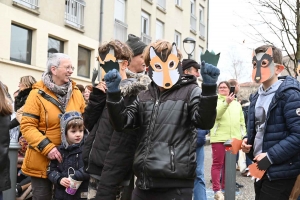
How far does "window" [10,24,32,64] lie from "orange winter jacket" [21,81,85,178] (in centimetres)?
973

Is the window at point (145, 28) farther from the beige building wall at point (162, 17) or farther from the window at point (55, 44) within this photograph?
the window at point (55, 44)

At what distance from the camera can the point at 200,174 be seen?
5703 mm

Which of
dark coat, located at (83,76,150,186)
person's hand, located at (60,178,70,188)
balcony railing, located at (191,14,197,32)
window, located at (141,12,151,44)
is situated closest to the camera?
dark coat, located at (83,76,150,186)

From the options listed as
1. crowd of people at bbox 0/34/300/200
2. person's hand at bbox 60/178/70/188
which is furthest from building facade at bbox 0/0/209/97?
person's hand at bbox 60/178/70/188

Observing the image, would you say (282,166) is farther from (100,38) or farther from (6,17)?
Result: (100,38)

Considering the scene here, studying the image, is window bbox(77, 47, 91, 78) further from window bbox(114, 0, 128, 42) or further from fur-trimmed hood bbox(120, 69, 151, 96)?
fur-trimmed hood bbox(120, 69, 151, 96)

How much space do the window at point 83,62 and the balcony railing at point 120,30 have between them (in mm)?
2190

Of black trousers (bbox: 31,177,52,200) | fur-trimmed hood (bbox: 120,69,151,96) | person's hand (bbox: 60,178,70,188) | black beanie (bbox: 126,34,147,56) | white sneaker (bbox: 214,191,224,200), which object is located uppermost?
black beanie (bbox: 126,34,147,56)

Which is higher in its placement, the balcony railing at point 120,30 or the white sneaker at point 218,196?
the balcony railing at point 120,30

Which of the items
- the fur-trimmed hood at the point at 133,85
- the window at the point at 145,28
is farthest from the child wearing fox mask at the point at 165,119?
the window at the point at 145,28

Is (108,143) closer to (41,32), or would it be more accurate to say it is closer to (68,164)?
(68,164)

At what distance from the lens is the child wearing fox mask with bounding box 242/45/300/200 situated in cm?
331

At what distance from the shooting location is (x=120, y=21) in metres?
19.5

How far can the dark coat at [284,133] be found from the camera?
329 cm
